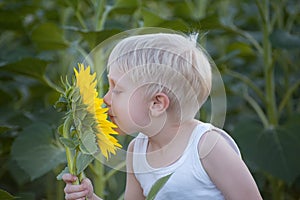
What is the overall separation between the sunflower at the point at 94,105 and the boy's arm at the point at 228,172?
17 cm

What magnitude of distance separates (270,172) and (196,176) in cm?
71

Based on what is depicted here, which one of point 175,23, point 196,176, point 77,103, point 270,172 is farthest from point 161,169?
point 270,172

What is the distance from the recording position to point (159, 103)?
3.41 ft

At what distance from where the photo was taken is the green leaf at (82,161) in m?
1.00

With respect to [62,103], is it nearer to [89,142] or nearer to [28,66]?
[89,142]

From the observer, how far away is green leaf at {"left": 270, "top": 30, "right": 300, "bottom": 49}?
72.2 inches

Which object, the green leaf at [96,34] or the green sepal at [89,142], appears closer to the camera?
the green sepal at [89,142]

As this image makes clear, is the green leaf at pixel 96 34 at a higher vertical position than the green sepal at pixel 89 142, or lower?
lower

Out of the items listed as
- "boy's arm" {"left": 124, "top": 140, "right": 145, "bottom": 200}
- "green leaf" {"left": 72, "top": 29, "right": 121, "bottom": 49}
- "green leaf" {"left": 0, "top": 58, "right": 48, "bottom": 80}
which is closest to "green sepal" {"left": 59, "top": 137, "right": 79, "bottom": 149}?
"boy's arm" {"left": 124, "top": 140, "right": 145, "bottom": 200}

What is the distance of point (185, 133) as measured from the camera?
44.1 inches

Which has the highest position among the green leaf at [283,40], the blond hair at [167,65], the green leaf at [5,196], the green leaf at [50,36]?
the blond hair at [167,65]

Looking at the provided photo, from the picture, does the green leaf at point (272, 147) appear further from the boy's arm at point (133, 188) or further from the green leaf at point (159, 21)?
the boy's arm at point (133, 188)

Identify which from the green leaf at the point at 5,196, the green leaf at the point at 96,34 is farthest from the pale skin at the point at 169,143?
the green leaf at the point at 96,34

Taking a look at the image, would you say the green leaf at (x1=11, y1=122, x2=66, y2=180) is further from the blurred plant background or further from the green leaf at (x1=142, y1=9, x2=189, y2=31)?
the green leaf at (x1=142, y1=9, x2=189, y2=31)
